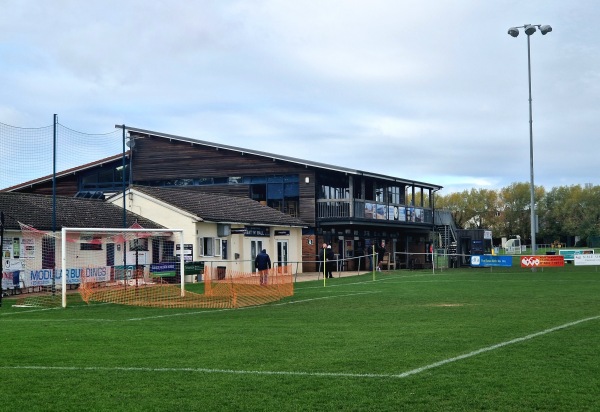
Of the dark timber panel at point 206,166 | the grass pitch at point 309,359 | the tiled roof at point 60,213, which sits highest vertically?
the dark timber panel at point 206,166

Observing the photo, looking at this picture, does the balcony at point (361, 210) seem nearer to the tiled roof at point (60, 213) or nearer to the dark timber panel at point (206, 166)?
the dark timber panel at point (206, 166)

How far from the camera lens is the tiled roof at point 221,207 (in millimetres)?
38531

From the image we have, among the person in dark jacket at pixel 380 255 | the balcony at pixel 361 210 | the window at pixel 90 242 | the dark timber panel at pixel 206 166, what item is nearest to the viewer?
the window at pixel 90 242

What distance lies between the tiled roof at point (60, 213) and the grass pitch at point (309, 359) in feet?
42.3

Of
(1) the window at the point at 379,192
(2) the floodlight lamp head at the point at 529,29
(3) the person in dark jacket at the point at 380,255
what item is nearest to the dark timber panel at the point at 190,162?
(3) the person in dark jacket at the point at 380,255

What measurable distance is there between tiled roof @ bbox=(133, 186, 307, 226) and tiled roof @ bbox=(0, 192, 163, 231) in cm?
165

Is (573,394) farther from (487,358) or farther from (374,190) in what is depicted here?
(374,190)

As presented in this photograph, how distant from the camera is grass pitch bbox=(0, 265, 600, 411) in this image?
7738 mm

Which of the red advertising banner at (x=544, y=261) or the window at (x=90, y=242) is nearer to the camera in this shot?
the window at (x=90, y=242)

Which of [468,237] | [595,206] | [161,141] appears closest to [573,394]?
[161,141]

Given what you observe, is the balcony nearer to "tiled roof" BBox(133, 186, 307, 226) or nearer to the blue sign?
"tiled roof" BBox(133, 186, 307, 226)

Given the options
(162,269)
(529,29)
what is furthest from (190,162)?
(529,29)

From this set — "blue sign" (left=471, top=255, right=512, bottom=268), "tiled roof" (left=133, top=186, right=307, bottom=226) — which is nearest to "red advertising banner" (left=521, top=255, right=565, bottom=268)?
"blue sign" (left=471, top=255, right=512, bottom=268)

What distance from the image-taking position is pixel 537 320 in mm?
15109
